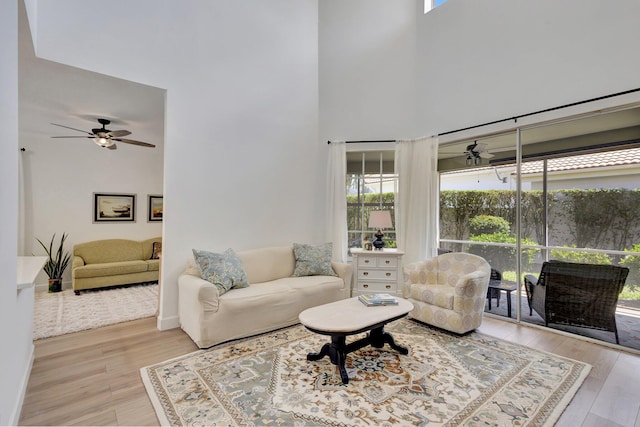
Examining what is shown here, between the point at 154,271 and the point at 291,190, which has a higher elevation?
the point at 291,190

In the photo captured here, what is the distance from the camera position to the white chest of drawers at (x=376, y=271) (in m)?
4.23

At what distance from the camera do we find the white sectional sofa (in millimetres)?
2850

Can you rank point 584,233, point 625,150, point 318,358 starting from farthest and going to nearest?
point 584,233 < point 625,150 < point 318,358

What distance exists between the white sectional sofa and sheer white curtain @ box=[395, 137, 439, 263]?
1.14m

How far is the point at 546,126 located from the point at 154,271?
643 cm

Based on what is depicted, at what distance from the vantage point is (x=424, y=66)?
452 cm

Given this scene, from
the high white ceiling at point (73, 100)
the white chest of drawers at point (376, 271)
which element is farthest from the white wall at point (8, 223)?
the white chest of drawers at point (376, 271)

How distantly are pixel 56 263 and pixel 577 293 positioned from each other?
7.44 m

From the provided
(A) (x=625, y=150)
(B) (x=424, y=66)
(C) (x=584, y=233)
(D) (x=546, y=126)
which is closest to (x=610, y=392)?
(C) (x=584, y=233)

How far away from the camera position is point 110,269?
4.97 metres

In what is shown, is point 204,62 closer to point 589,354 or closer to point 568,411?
point 568,411

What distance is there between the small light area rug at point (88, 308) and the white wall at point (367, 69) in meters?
3.79

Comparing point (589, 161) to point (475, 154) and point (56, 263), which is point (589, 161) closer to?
point (475, 154)

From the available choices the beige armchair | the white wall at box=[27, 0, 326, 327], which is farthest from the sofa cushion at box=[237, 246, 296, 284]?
the beige armchair
